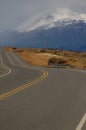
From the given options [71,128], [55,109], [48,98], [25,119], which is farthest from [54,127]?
[48,98]

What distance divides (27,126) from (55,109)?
3.39 meters

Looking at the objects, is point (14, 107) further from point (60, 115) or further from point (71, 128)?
point (71, 128)

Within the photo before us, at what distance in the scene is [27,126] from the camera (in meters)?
11.4

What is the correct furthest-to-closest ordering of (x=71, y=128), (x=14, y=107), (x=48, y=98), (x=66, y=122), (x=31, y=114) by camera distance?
(x=48, y=98), (x=14, y=107), (x=31, y=114), (x=66, y=122), (x=71, y=128)

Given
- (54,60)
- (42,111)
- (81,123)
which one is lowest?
(54,60)

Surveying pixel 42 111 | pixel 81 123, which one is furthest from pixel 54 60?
pixel 81 123

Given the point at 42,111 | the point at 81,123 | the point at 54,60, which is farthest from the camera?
the point at 54,60

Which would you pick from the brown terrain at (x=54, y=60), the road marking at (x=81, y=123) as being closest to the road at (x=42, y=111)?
the road marking at (x=81, y=123)

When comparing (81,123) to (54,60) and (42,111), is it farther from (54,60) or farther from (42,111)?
(54,60)

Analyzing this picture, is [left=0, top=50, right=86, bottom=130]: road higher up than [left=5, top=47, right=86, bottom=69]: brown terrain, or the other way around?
[left=0, top=50, right=86, bottom=130]: road

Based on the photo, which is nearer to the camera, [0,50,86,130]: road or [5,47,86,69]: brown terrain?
[0,50,86,130]: road

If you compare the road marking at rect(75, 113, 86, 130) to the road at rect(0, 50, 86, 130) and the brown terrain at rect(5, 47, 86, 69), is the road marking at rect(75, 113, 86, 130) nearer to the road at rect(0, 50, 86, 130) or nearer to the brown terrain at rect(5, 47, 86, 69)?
the road at rect(0, 50, 86, 130)

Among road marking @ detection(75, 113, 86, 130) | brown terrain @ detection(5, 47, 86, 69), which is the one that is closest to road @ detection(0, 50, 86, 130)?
road marking @ detection(75, 113, 86, 130)

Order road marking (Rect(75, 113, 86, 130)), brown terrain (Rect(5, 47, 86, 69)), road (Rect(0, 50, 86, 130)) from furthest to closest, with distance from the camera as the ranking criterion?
brown terrain (Rect(5, 47, 86, 69))
road (Rect(0, 50, 86, 130))
road marking (Rect(75, 113, 86, 130))
